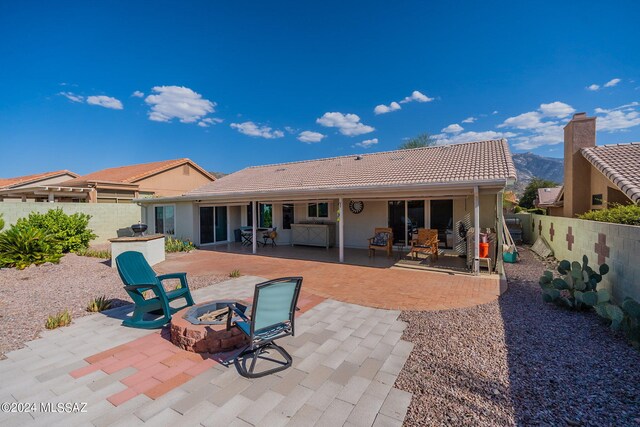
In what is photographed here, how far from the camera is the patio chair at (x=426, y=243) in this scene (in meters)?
9.33

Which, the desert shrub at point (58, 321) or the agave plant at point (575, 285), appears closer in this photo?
the desert shrub at point (58, 321)

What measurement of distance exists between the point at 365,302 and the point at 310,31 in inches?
565

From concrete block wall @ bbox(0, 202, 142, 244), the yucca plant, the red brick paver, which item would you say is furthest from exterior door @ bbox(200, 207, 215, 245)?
the red brick paver

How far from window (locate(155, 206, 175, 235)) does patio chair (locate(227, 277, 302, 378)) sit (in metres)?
13.9

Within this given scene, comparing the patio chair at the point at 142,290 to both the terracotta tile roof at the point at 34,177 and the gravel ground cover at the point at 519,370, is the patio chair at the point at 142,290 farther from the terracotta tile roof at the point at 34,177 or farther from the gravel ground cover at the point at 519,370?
the terracotta tile roof at the point at 34,177

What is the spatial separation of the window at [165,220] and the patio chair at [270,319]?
13898mm

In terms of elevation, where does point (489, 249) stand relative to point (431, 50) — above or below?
below

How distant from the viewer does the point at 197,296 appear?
6137mm

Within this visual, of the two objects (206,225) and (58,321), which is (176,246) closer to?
(206,225)

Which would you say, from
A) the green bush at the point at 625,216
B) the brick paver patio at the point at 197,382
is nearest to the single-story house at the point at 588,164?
the green bush at the point at 625,216

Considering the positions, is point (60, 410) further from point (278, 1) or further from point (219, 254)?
point (278, 1)

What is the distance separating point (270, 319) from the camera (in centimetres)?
327

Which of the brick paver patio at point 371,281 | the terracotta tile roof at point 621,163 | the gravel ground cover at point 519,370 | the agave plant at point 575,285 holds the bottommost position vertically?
the brick paver patio at point 371,281

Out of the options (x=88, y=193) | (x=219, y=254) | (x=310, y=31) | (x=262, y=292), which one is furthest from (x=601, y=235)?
(x=88, y=193)
